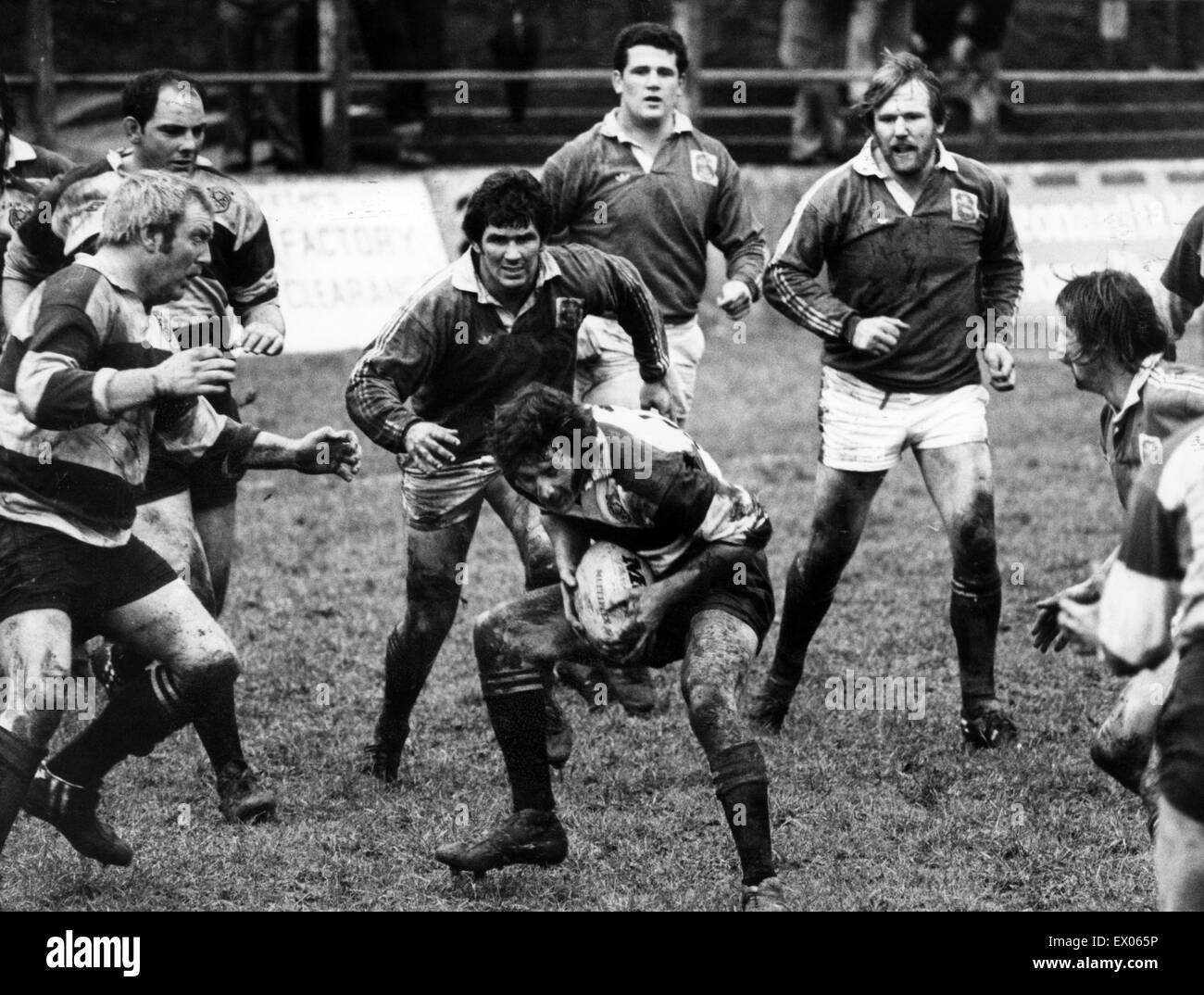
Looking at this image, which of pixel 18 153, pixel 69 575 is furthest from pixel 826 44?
pixel 69 575

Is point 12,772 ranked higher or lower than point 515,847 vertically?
higher

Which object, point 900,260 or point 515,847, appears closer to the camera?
point 515,847

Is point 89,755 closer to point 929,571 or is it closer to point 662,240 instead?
point 662,240

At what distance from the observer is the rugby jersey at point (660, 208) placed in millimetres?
7586

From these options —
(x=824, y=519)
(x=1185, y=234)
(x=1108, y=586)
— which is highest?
(x=1185, y=234)

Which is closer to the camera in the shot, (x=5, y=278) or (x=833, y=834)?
(x=833, y=834)

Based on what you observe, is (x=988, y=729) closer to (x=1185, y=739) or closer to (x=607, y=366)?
(x=607, y=366)

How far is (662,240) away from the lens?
7.61 metres

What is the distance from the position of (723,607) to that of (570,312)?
1.33 metres

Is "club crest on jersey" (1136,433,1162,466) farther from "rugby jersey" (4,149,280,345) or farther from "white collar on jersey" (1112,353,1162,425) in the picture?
"rugby jersey" (4,149,280,345)

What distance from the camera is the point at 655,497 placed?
5.23 m

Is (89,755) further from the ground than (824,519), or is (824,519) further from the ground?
(824,519)

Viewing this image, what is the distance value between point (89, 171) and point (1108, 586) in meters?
4.03
